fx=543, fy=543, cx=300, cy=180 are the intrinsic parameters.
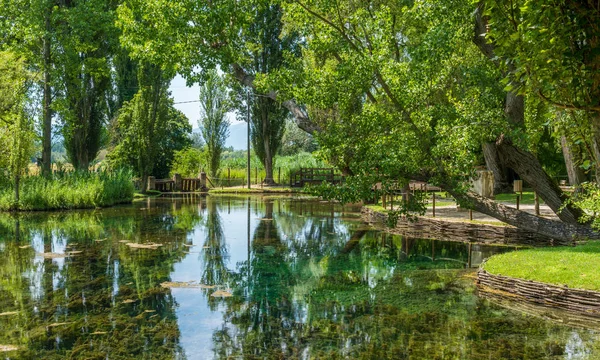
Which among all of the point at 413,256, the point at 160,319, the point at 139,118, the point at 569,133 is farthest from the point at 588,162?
the point at 139,118

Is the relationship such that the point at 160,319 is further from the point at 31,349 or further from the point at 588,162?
the point at 588,162

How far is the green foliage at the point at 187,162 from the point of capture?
1414 inches

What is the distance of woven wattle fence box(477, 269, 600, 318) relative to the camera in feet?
21.6

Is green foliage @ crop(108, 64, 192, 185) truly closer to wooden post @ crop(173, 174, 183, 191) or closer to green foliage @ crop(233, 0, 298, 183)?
wooden post @ crop(173, 174, 183, 191)

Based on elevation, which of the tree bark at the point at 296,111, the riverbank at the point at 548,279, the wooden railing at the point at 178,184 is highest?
the tree bark at the point at 296,111

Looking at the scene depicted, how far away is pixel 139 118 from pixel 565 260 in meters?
25.5

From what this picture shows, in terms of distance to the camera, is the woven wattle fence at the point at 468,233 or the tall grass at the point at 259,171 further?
the tall grass at the point at 259,171

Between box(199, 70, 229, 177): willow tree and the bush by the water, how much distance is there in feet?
47.3

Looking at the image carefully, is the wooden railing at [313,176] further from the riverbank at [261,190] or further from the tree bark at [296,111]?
the tree bark at [296,111]

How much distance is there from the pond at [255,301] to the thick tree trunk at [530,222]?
73 centimetres

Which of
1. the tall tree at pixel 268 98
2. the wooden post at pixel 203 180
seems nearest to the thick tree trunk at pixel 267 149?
the tall tree at pixel 268 98

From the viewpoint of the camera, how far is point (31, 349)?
5379mm

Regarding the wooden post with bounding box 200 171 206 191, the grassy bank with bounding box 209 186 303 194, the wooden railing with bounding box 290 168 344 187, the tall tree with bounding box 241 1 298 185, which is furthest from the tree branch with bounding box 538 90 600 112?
the wooden post with bounding box 200 171 206 191

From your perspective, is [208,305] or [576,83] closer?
[576,83]
